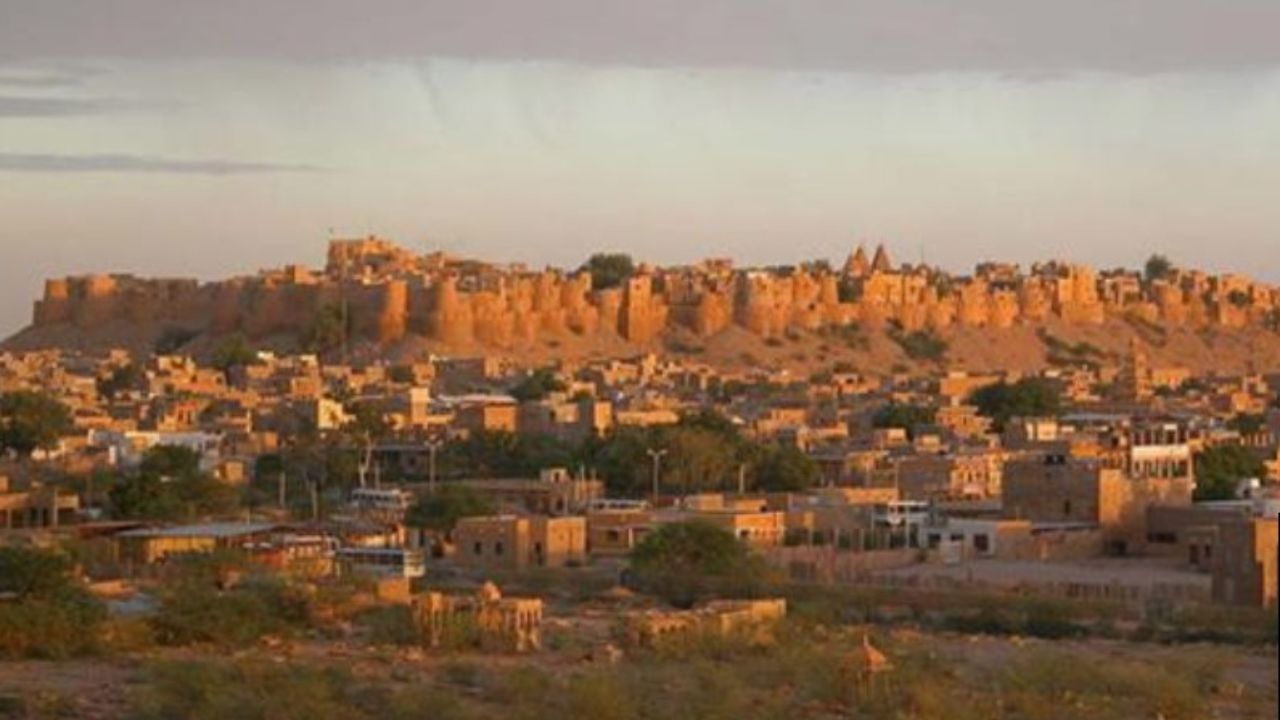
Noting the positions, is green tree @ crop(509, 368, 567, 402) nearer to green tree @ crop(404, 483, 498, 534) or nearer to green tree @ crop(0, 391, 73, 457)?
green tree @ crop(0, 391, 73, 457)

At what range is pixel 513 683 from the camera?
25953 millimetres

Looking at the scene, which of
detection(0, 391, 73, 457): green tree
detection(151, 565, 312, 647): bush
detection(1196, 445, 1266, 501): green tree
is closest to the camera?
detection(151, 565, 312, 647): bush

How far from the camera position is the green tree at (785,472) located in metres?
45.2

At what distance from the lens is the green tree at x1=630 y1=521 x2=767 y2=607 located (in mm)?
33438

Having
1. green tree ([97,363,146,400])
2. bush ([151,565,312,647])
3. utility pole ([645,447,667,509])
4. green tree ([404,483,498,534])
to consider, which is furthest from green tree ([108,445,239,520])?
green tree ([97,363,146,400])

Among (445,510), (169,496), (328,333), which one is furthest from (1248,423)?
(328,333)

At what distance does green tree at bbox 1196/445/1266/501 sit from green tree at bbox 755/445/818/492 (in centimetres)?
505

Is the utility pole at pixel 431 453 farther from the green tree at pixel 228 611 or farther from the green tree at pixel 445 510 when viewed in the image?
the green tree at pixel 228 611

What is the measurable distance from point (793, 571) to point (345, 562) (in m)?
4.50

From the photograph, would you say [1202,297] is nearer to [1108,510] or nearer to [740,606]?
[1108,510]

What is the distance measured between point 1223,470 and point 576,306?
3780cm

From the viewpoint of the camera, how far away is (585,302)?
8150 cm

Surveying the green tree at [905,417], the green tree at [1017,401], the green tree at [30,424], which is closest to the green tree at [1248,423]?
the green tree at [1017,401]

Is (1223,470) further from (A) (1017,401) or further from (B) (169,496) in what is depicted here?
(A) (1017,401)
